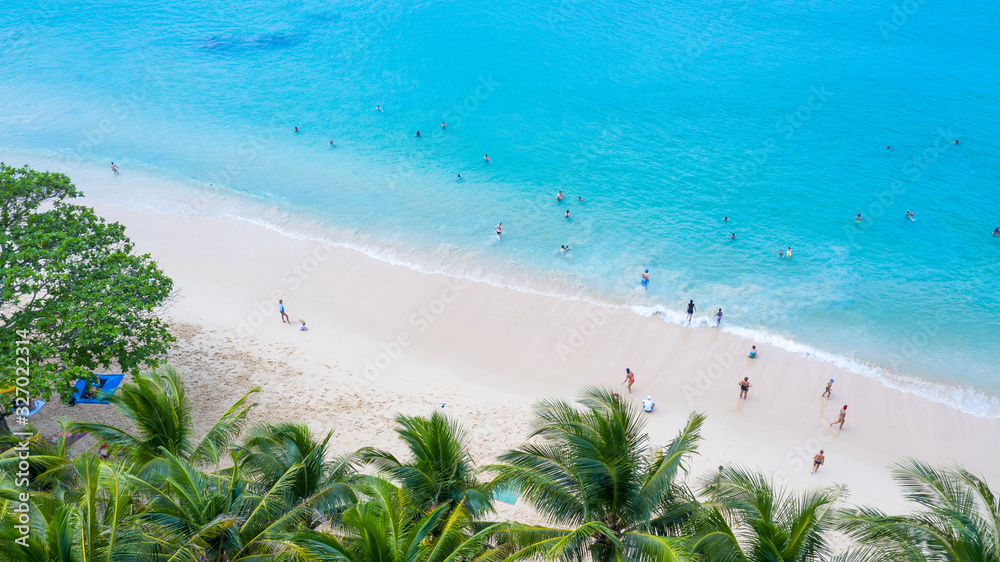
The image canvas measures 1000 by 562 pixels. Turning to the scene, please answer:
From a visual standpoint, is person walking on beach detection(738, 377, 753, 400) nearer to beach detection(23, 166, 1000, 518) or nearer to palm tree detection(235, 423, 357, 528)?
beach detection(23, 166, 1000, 518)

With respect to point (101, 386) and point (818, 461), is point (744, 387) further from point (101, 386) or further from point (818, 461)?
point (101, 386)

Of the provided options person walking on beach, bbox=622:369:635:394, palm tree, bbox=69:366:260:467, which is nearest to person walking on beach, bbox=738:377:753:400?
person walking on beach, bbox=622:369:635:394

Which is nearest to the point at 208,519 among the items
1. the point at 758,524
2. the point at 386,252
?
the point at 758,524

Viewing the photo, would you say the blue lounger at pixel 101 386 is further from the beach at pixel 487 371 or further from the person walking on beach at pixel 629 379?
the person walking on beach at pixel 629 379

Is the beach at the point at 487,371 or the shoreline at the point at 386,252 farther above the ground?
the shoreline at the point at 386,252

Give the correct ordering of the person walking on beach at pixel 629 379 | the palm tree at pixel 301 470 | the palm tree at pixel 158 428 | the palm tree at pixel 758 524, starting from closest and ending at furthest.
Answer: the palm tree at pixel 758 524 → the palm tree at pixel 301 470 → the palm tree at pixel 158 428 → the person walking on beach at pixel 629 379

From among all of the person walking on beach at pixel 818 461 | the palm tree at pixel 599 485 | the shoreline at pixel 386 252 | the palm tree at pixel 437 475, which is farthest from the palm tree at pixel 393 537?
the shoreline at pixel 386 252

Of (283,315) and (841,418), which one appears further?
(283,315)
